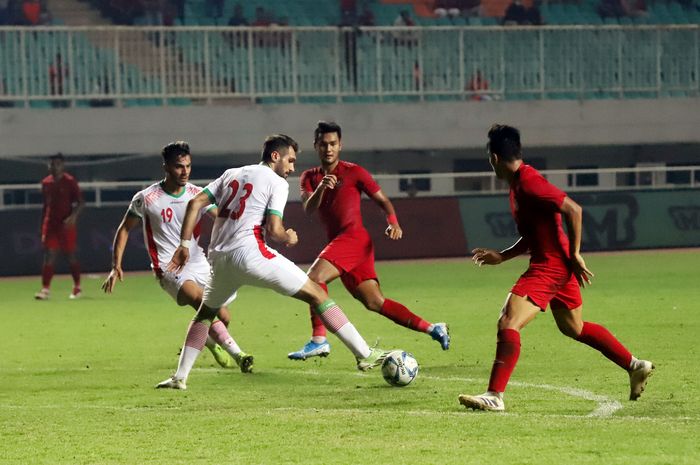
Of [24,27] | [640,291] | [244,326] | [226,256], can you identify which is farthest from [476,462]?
[24,27]

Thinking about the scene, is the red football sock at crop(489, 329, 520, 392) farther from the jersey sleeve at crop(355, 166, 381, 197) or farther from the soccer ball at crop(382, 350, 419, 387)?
the jersey sleeve at crop(355, 166, 381, 197)

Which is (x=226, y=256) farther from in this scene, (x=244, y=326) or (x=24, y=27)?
A: (x=24, y=27)

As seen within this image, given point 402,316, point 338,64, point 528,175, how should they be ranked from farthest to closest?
point 338,64
point 402,316
point 528,175

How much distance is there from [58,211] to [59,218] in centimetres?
10

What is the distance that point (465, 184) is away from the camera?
28.0 m

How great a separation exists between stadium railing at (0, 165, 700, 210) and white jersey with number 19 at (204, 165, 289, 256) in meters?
14.7

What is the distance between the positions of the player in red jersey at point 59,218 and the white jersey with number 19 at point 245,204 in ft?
32.6

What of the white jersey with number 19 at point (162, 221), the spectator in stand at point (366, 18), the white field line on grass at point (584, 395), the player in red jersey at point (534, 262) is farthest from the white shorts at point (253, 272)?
the spectator in stand at point (366, 18)

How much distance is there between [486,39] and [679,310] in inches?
612

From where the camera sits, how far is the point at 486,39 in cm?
2997

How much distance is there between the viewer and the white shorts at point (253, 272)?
9.77 meters

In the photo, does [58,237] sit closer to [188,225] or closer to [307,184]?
[307,184]

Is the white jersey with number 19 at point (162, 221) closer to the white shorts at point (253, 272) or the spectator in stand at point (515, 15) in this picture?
the white shorts at point (253, 272)

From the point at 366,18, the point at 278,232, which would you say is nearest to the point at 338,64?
the point at 366,18
